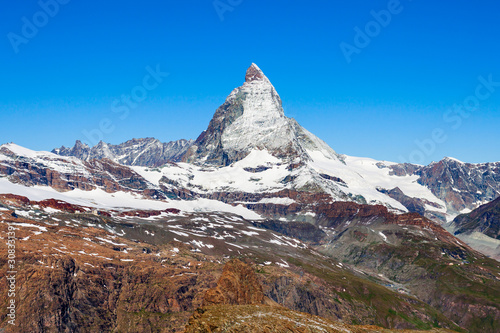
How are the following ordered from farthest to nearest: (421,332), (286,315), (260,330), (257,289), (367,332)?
1. (257,289)
2. (421,332)
3. (367,332)
4. (286,315)
5. (260,330)

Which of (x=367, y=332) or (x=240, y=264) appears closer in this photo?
(x=367, y=332)

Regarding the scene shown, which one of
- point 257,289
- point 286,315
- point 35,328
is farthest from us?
point 35,328

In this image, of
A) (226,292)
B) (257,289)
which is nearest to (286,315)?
(226,292)

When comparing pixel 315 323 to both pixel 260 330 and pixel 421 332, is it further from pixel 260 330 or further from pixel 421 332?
pixel 421 332

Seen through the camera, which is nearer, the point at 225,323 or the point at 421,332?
the point at 225,323

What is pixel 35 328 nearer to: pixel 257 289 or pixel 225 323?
pixel 257 289

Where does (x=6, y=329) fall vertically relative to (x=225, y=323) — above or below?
below

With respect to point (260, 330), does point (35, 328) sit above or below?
below

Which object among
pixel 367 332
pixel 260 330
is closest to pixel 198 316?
pixel 260 330


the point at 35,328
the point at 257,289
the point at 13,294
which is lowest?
the point at 35,328
